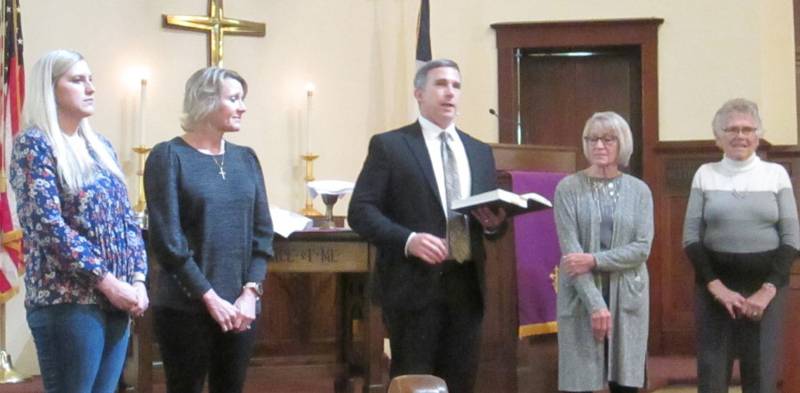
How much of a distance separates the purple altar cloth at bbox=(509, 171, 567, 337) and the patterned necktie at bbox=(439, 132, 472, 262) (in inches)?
44.8

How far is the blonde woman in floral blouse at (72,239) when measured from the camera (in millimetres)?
2299

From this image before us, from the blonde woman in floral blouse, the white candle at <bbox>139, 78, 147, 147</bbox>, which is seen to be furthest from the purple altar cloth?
the white candle at <bbox>139, 78, 147, 147</bbox>

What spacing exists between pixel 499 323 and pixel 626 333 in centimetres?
87

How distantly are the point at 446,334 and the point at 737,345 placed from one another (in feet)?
4.31

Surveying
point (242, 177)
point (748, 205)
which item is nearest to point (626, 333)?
point (748, 205)

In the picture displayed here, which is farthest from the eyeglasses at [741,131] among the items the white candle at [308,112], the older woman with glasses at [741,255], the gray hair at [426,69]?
the white candle at [308,112]

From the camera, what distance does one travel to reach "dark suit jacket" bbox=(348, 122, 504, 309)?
2807 millimetres

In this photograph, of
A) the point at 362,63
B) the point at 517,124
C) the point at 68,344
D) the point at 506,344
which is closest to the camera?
the point at 68,344

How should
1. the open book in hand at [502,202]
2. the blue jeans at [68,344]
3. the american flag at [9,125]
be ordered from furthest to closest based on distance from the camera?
the american flag at [9,125] → the open book in hand at [502,202] → the blue jeans at [68,344]

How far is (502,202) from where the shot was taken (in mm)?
2650

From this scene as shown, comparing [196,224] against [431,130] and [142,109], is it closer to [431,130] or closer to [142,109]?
[431,130]

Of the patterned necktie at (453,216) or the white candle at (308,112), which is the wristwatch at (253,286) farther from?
the white candle at (308,112)

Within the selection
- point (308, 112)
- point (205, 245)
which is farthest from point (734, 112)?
point (308, 112)

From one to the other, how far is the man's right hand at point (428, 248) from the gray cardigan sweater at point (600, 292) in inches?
30.0
